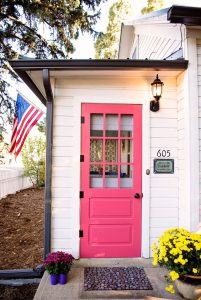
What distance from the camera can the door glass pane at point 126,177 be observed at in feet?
12.9

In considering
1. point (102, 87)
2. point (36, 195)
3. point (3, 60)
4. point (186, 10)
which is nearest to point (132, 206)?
point (102, 87)

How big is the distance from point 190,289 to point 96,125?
2468mm

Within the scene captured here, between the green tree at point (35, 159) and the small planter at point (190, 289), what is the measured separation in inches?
398

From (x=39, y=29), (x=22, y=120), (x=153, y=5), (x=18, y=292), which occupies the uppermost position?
(x=153, y=5)

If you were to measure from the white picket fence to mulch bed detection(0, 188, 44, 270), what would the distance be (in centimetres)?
35

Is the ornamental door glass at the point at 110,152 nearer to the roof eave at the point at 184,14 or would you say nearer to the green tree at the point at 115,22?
the roof eave at the point at 184,14

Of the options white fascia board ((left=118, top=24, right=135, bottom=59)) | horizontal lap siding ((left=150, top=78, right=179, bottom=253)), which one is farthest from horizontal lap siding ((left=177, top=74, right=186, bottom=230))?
white fascia board ((left=118, top=24, right=135, bottom=59))

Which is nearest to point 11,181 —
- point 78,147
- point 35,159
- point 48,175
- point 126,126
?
point 35,159

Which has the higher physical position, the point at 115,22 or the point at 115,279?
the point at 115,22

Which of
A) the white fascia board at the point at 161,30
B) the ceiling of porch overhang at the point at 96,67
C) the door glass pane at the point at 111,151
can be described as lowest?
the door glass pane at the point at 111,151

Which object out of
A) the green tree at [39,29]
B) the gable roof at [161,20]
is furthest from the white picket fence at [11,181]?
the gable roof at [161,20]

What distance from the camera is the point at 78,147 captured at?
387 cm

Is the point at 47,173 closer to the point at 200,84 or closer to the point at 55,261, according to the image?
the point at 55,261

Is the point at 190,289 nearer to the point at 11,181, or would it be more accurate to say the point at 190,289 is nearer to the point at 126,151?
the point at 126,151
